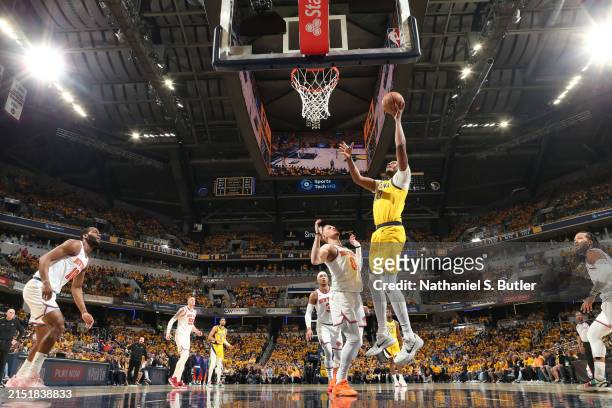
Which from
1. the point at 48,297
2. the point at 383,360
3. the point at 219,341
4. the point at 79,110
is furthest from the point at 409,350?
the point at 79,110

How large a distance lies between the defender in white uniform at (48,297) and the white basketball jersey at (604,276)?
7.54m

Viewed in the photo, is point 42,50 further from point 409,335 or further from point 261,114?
point 409,335

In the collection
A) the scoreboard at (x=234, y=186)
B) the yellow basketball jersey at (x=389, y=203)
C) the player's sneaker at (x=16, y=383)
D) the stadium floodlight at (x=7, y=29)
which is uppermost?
the stadium floodlight at (x=7, y=29)

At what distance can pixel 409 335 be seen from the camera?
5.21 m

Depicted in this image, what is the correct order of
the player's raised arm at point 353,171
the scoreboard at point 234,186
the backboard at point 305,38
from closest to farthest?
the player's raised arm at point 353,171 < the backboard at point 305,38 < the scoreboard at point 234,186

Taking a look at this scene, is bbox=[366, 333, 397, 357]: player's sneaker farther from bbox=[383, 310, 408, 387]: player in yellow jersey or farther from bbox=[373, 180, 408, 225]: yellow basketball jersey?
bbox=[383, 310, 408, 387]: player in yellow jersey

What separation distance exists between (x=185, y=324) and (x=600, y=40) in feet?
76.2

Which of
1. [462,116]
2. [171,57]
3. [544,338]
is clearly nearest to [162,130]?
[171,57]

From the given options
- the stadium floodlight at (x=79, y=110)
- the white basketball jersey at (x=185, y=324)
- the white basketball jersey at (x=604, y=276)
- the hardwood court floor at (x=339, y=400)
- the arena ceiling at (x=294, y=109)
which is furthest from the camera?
the stadium floodlight at (x=79, y=110)

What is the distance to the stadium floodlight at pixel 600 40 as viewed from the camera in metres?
20.5

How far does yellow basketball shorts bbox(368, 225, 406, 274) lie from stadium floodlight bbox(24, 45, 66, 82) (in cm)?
2339

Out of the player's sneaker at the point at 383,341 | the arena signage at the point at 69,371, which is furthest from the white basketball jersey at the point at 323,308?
the arena signage at the point at 69,371

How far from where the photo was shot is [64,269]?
595cm

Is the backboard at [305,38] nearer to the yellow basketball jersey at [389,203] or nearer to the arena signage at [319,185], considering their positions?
the yellow basketball jersey at [389,203]
